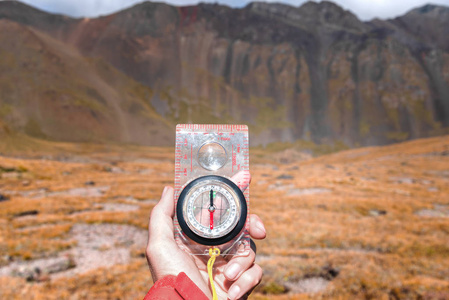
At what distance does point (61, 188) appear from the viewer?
95.6ft

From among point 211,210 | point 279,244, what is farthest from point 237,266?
point 279,244

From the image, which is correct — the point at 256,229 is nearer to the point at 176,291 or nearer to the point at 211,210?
the point at 211,210

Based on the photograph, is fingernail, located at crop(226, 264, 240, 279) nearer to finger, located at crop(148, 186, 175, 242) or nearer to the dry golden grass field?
finger, located at crop(148, 186, 175, 242)

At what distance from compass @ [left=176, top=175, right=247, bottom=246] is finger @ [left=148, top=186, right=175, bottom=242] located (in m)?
0.10

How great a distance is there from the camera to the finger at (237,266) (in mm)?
2473

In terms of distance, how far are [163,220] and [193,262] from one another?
52cm

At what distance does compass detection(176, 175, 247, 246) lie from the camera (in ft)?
8.63

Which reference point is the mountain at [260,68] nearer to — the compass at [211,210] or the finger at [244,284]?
the compass at [211,210]

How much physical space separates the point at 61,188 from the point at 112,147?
5409 centimetres

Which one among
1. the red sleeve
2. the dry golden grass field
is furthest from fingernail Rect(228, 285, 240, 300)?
the dry golden grass field

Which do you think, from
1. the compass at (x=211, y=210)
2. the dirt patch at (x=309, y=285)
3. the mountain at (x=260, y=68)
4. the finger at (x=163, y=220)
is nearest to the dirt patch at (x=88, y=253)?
the dirt patch at (x=309, y=285)

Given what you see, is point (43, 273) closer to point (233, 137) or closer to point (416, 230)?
point (233, 137)

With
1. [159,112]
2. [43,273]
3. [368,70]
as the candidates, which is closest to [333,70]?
[368,70]

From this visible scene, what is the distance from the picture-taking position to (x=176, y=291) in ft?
6.70
